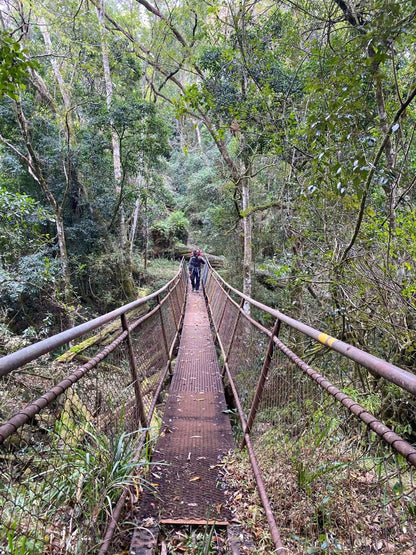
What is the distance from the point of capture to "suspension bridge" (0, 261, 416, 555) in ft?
3.96

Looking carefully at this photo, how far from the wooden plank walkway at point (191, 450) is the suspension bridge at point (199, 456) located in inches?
0.5

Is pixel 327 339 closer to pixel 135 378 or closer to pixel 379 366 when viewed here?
pixel 379 366

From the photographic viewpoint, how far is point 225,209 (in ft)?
36.7

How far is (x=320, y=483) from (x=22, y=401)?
13.3ft

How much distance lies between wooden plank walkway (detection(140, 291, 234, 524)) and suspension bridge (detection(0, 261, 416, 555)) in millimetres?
13

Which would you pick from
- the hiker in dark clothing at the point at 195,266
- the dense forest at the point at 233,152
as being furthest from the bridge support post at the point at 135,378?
the hiker in dark clothing at the point at 195,266

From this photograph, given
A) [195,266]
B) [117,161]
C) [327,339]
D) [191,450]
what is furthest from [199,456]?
[117,161]

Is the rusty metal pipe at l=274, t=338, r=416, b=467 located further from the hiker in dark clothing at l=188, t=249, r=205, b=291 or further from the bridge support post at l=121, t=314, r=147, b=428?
the hiker in dark clothing at l=188, t=249, r=205, b=291

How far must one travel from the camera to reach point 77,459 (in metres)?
1.77

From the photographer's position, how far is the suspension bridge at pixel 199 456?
1.21m

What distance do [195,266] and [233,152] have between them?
163 inches

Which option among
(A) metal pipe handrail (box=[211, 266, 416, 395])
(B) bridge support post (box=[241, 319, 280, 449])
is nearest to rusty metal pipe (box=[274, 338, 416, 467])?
(A) metal pipe handrail (box=[211, 266, 416, 395])

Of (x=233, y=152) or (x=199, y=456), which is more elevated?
(x=233, y=152)

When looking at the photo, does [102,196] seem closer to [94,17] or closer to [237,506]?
[94,17]
